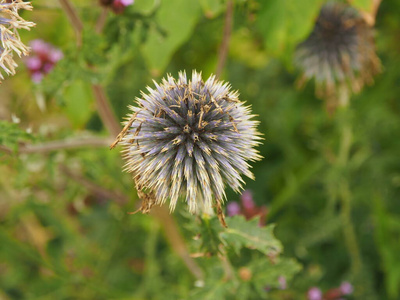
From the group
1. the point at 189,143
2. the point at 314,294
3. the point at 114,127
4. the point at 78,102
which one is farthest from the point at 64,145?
the point at 314,294

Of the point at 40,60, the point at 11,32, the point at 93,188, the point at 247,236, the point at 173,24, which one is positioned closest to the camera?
the point at 11,32

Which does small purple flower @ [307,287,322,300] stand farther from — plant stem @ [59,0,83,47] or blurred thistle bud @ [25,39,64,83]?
blurred thistle bud @ [25,39,64,83]

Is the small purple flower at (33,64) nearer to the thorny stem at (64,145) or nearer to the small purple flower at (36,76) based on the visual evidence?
the small purple flower at (36,76)

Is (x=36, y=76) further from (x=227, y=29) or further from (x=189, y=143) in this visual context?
(x=189, y=143)

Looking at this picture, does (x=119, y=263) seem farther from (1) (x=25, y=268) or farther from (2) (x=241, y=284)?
(2) (x=241, y=284)

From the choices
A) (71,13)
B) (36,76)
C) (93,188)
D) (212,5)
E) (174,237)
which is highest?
(36,76)

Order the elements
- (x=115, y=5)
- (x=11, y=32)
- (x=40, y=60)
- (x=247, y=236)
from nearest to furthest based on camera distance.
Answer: (x=11, y=32) → (x=247, y=236) → (x=115, y=5) → (x=40, y=60)

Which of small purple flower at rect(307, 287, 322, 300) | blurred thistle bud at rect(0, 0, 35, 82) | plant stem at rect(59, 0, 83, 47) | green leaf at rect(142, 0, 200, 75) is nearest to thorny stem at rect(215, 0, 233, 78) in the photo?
green leaf at rect(142, 0, 200, 75)
